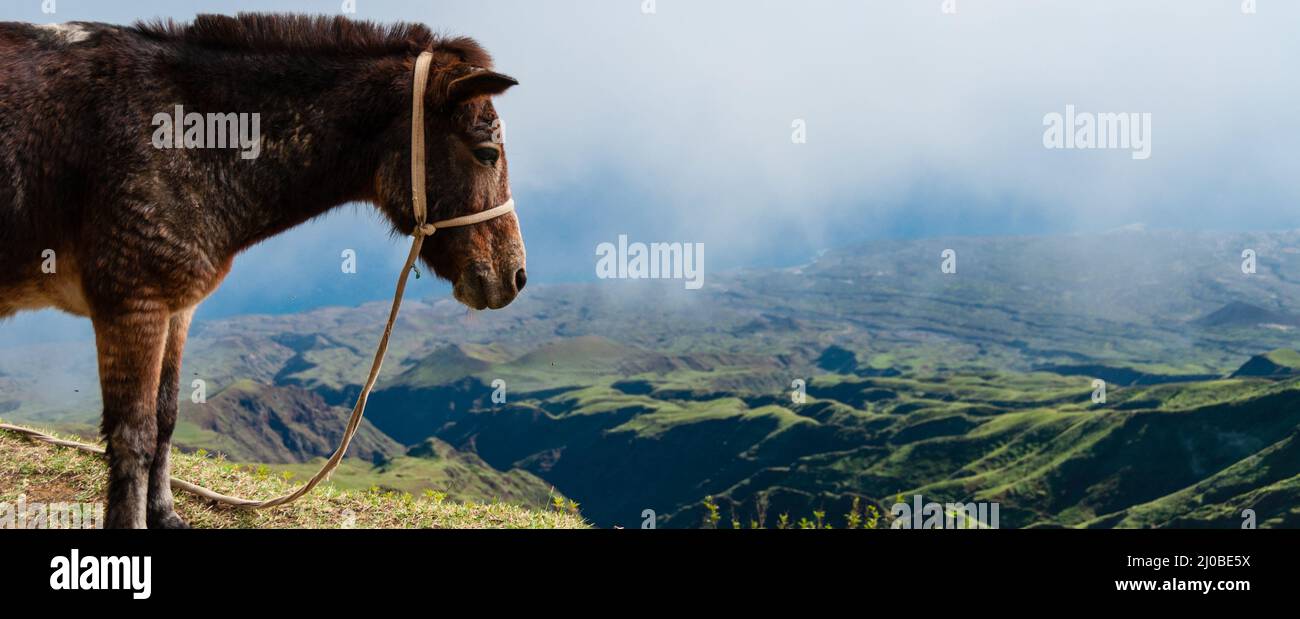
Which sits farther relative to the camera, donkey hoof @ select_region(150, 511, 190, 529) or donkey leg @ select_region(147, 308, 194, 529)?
donkey hoof @ select_region(150, 511, 190, 529)

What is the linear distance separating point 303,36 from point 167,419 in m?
3.66

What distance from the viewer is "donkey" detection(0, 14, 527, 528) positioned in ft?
25.3

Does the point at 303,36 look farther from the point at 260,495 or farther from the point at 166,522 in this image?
the point at 260,495

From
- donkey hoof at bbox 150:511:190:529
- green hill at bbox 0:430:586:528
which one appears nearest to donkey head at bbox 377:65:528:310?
donkey hoof at bbox 150:511:190:529

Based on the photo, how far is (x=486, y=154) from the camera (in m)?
8.38

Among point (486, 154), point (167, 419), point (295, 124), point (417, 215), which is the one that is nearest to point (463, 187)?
point (486, 154)

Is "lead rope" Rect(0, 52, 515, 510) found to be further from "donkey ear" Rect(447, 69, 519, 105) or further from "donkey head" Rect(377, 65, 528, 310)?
"donkey ear" Rect(447, 69, 519, 105)

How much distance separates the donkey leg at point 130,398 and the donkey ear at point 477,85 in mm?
2937

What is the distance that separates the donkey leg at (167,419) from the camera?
339 inches

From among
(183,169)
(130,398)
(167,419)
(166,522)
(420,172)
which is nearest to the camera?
(130,398)

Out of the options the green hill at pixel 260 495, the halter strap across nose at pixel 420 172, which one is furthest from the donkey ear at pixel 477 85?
the green hill at pixel 260 495

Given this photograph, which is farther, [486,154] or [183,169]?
[486,154]

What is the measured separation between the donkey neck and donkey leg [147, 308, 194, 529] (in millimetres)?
988
